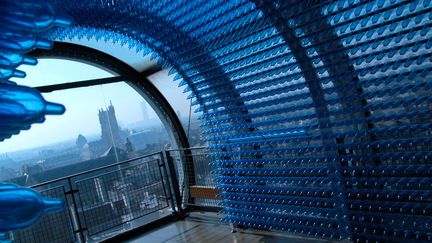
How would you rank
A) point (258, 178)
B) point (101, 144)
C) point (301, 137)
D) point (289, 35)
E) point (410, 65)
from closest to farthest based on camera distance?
point (410, 65), point (289, 35), point (301, 137), point (258, 178), point (101, 144)

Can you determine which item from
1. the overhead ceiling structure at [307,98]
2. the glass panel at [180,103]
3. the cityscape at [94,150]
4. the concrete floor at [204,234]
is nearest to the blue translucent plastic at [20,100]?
the overhead ceiling structure at [307,98]

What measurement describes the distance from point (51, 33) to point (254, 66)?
6.65ft

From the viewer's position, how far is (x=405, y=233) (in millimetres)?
2891

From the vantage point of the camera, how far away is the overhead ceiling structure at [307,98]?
271 cm

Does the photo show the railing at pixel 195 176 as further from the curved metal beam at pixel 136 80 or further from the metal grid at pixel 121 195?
the metal grid at pixel 121 195

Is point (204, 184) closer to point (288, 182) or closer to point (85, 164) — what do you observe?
point (85, 164)

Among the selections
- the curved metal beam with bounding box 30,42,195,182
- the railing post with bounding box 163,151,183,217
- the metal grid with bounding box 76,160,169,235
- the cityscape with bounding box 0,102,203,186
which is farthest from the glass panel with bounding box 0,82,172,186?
the metal grid with bounding box 76,160,169,235

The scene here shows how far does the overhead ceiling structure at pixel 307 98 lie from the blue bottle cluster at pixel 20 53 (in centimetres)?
135

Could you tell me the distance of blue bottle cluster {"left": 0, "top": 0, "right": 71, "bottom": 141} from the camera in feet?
3.30

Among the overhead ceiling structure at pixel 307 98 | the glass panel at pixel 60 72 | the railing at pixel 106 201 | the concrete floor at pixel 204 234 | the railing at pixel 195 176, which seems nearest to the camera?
the overhead ceiling structure at pixel 307 98

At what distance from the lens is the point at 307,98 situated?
132 inches

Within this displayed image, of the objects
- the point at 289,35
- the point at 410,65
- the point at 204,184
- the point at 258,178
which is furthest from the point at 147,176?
the point at 410,65

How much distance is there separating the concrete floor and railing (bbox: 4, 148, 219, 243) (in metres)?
0.30

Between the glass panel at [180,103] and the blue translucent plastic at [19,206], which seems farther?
the glass panel at [180,103]
